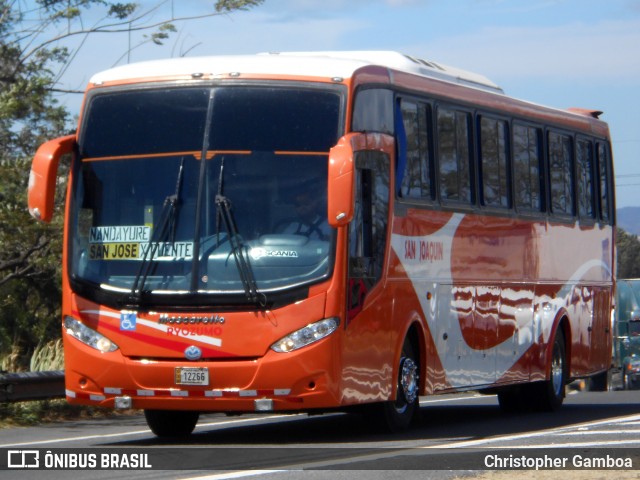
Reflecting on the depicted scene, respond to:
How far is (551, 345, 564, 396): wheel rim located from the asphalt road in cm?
90

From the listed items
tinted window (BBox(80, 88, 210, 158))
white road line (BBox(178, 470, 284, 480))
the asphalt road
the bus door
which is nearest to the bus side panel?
the bus door

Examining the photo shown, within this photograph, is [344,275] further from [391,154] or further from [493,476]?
[493,476]

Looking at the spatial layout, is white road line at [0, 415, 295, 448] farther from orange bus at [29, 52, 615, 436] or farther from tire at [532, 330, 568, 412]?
tire at [532, 330, 568, 412]

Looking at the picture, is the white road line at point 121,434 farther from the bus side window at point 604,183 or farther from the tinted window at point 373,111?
the bus side window at point 604,183

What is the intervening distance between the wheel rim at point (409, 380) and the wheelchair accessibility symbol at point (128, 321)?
9.18ft

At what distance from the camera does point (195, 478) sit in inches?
395

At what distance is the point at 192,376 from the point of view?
12383 millimetres

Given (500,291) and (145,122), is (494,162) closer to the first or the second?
(500,291)

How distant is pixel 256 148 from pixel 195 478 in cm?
358

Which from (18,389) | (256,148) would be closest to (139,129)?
(256,148)

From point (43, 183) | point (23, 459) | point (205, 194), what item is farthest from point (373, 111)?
point (23, 459)

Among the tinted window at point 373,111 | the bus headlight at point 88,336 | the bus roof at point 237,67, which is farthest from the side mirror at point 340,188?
the bus headlight at point 88,336

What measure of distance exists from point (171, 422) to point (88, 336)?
66.2 inches

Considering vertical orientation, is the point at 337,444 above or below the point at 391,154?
below
